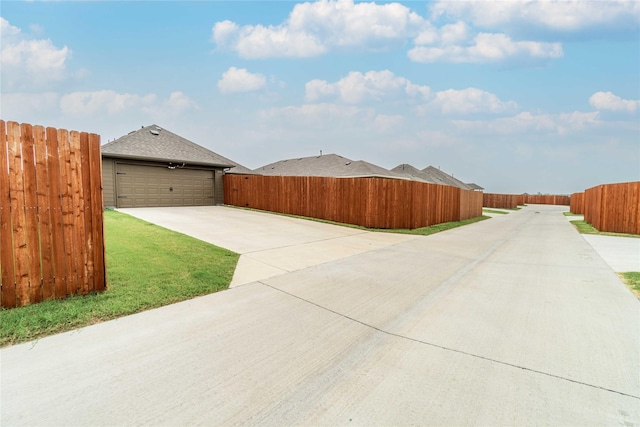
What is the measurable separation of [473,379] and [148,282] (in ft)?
14.6

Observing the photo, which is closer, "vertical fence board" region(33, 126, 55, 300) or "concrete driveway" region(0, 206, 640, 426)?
"concrete driveway" region(0, 206, 640, 426)

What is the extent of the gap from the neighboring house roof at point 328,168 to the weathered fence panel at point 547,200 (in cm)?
5005

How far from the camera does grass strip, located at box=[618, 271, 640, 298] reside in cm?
479

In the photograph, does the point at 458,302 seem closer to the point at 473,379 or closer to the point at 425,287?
the point at 425,287

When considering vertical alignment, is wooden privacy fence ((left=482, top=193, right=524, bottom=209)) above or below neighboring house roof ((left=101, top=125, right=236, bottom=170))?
below

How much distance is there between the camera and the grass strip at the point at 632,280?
189 inches

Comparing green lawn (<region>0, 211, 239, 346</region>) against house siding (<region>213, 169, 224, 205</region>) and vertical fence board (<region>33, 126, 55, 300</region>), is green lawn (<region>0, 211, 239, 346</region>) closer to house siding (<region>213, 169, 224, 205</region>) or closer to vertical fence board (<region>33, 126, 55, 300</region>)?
vertical fence board (<region>33, 126, 55, 300</region>)

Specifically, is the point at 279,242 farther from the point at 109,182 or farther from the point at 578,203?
the point at 578,203

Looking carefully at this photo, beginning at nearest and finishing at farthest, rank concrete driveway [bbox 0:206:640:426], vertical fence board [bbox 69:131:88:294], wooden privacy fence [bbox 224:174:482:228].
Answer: concrete driveway [bbox 0:206:640:426] → vertical fence board [bbox 69:131:88:294] → wooden privacy fence [bbox 224:174:482:228]

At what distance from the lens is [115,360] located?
2.49m

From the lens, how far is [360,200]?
12.8m

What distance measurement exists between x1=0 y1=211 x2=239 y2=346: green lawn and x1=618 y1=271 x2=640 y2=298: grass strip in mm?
6757

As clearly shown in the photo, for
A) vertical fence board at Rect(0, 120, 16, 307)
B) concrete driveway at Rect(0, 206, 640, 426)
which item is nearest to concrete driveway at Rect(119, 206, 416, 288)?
concrete driveway at Rect(0, 206, 640, 426)

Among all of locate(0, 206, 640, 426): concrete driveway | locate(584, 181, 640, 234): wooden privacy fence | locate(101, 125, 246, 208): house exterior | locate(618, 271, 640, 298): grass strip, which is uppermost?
locate(101, 125, 246, 208): house exterior
